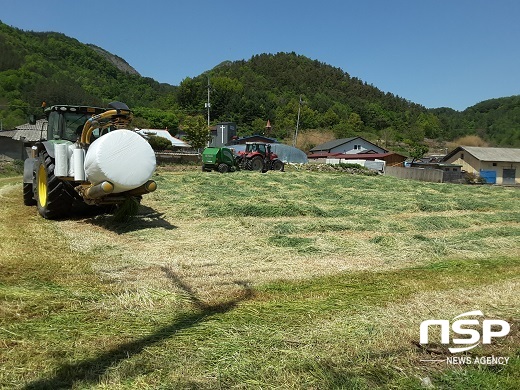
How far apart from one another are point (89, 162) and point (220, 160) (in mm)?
18216

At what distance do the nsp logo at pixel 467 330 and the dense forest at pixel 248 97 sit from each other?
54.7 m

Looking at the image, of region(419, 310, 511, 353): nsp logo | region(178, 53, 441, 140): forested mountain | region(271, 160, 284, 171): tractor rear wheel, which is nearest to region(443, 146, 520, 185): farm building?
region(271, 160, 284, 171): tractor rear wheel

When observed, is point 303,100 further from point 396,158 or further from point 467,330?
point 467,330

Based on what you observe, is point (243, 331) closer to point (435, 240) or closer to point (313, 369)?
point (313, 369)

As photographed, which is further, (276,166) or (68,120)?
(276,166)

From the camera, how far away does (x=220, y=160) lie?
81.9ft

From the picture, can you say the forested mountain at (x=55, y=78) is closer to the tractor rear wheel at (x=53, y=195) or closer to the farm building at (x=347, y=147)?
the farm building at (x=347, y=147)

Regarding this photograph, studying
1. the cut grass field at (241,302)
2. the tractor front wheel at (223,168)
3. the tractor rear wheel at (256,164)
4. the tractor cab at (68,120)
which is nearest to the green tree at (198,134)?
the tractor rear wheel at (256,164)

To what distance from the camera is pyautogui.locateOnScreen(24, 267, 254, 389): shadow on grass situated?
2.49m

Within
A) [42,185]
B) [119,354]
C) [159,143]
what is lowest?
[119,354]

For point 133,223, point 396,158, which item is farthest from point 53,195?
point 396,158

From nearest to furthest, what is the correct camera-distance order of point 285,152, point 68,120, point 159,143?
1. point 68,120
2. point 285,152
3. point 159,143

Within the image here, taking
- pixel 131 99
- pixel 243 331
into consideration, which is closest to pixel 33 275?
pixel 243 331

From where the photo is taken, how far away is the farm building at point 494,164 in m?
45.2
